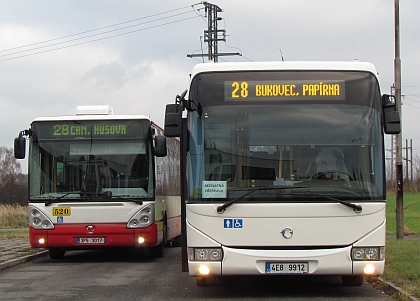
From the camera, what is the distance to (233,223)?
29.7ft

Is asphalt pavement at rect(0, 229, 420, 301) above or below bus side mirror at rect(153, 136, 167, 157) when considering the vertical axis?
below

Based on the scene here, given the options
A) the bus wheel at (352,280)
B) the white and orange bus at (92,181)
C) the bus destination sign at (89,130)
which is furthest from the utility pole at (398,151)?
the bus wheel at (352,280)

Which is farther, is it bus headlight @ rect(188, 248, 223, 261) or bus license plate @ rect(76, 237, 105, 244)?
bus license plate @ rect(76, 237, 105, 244)

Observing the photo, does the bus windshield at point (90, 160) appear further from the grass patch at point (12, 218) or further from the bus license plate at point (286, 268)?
the grass patch at point (12, 218)

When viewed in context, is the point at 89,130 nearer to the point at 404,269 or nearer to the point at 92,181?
the point at 92,181

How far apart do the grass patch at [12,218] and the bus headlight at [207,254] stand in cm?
2814

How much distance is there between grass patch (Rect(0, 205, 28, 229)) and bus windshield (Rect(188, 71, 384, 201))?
2823 centimetres

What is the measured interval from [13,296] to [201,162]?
3684 millimetres

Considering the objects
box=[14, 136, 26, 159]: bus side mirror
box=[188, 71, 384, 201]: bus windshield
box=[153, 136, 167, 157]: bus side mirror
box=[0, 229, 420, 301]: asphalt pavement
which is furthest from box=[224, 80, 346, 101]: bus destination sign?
box=[0, 229, 420, 301]: asphalt pavement

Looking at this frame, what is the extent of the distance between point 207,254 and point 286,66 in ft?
9.21

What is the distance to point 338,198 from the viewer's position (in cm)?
903

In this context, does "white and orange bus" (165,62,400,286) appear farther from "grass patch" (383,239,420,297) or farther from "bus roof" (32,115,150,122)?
"bus roof" (32,115,150,122)

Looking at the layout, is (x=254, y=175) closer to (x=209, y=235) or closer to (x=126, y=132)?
(x=209, y=235)

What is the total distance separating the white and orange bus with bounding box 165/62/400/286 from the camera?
9016 mm
